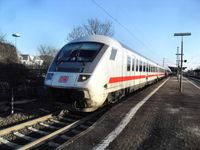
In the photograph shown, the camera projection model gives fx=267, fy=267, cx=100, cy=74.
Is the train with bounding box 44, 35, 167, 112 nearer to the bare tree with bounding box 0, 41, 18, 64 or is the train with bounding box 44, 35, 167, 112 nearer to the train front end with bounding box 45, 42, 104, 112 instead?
the train front end with bounding box 45, 42, 104, 112

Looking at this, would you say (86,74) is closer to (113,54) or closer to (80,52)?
(80,52)

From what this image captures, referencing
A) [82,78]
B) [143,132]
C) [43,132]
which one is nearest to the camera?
[143,132]

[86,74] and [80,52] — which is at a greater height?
[80,52]

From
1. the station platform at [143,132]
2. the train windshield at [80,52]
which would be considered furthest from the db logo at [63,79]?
the station platform at [143,132]

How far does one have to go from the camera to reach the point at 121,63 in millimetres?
12078

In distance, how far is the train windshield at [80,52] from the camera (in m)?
9.91

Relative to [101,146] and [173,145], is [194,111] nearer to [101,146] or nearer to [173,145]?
[173,145]

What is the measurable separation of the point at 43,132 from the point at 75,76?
7.61 ft

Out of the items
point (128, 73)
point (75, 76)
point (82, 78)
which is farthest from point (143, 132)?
point (128, 73)

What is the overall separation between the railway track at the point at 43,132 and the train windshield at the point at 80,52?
6.86 feet

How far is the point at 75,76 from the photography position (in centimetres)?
913

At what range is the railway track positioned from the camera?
20.8 ft

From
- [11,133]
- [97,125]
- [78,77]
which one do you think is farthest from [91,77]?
[11,133]

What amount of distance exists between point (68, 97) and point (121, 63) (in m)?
3.59
